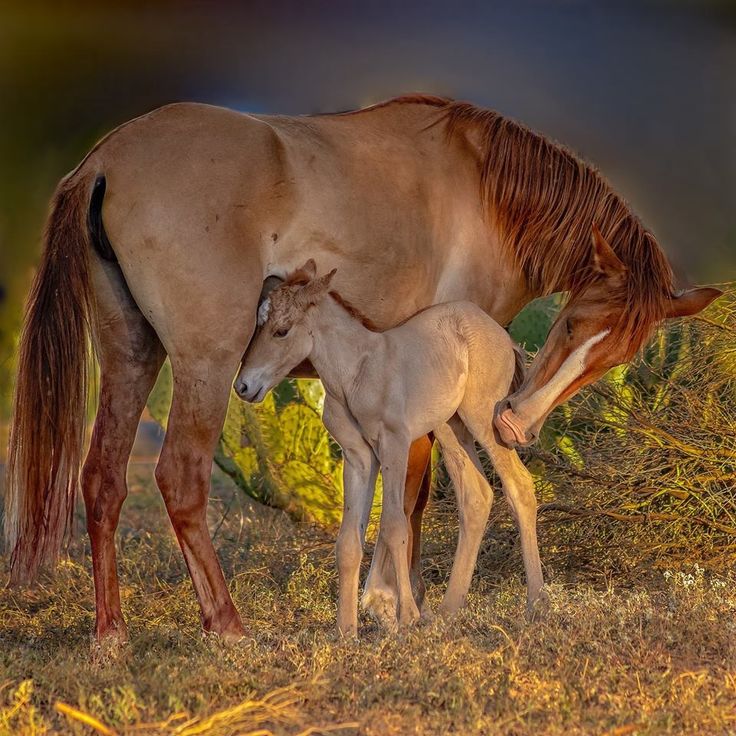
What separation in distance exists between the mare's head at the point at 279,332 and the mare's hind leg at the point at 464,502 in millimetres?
818

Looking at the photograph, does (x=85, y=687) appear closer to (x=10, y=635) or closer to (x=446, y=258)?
(x=10, y=635)

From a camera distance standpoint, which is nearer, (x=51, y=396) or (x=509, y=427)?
Answer: (x=51, y=396)

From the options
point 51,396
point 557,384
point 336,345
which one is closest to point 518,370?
point 557,384

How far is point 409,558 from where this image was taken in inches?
213

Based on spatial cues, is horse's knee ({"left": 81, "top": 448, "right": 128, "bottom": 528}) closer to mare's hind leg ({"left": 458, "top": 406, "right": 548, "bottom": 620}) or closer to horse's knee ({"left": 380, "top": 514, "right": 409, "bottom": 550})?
horse's knee ({"left": 380, "top": 514, "right": 409, "bottom": 550})

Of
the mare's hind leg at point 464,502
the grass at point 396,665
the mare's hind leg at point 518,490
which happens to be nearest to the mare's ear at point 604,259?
the mare's hind leg at point 518,490

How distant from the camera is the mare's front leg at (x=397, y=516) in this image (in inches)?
184

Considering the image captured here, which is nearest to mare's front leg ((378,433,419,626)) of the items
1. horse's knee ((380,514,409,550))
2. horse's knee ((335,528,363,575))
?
horse's knee ((380,514,409,550))

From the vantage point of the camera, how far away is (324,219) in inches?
193

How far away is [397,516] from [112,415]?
1.30 m

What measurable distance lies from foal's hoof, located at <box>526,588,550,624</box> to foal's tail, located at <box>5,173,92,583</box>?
189 centimetres

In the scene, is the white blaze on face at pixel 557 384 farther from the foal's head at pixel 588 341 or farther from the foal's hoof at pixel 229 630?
the foal's hoof at pixel 229 630

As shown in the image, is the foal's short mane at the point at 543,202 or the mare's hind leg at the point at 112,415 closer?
the mare's hind leg at the point at 112,415

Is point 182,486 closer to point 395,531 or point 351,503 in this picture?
point 351,503
